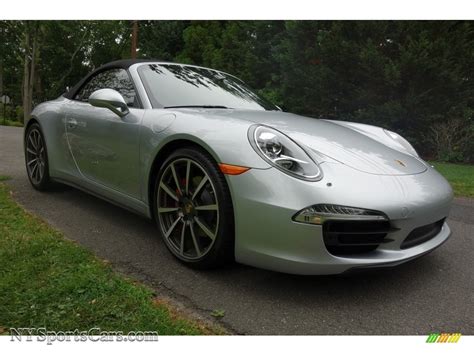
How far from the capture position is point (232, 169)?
2.08m

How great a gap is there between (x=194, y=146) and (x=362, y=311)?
129cm

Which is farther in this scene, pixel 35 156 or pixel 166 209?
pixel 35 156

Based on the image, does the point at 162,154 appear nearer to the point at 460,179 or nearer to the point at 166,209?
the point at 166,209

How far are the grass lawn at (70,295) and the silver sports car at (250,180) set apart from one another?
1.47 ft

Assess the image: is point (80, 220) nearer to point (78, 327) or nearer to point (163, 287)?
point (163, 287)

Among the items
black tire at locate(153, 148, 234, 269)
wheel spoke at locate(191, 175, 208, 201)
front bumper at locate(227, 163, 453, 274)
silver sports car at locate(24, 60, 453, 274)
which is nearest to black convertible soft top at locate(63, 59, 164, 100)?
silver sports car at locate(24, 60, 453, 274)

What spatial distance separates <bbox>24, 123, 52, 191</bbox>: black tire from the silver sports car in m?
0.93

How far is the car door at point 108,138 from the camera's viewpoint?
273cm

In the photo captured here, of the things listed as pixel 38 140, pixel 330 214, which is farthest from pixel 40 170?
pixel 330 214

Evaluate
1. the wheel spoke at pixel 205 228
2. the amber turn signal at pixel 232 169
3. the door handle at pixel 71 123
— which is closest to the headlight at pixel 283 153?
the amber turn signal at pixel 232 169

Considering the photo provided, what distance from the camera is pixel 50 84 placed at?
31078 millimetres

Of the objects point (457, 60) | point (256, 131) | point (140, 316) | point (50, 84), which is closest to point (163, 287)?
point (140, 316)

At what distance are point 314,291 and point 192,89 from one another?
176 cm

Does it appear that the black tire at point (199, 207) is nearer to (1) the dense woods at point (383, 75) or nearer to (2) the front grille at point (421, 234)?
(2) the front grille at point (421, 234)
